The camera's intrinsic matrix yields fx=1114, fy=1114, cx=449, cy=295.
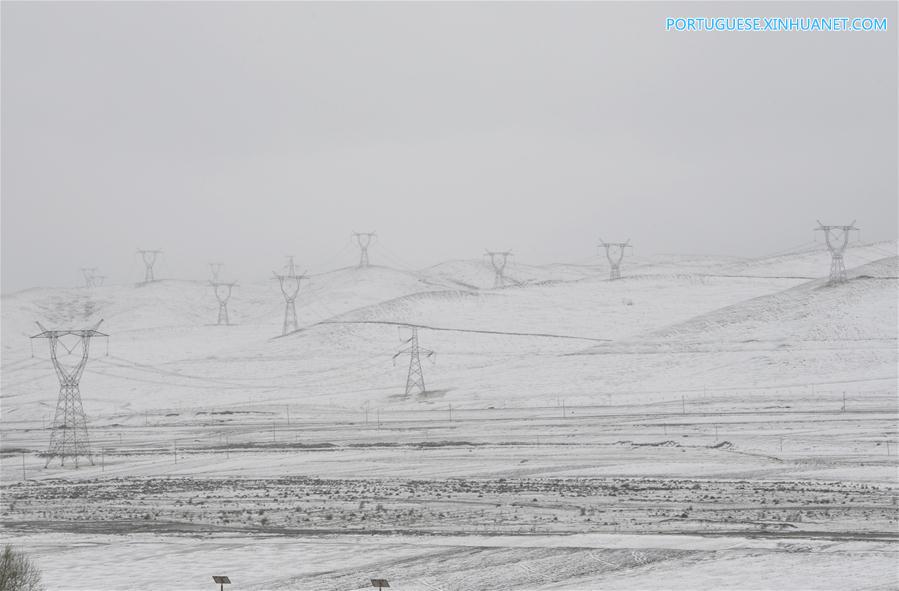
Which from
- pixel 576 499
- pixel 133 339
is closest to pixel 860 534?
pixel 576 499

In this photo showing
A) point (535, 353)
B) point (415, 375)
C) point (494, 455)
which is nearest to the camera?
point (494, 455)

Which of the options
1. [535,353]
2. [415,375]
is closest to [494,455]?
[415,375]

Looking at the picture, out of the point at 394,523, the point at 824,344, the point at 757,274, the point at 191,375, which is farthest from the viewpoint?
the point at 757,274

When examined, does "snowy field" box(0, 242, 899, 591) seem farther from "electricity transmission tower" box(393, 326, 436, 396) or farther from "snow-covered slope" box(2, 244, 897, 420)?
"electricity transmission tower" box(393, 326, 436, 396)

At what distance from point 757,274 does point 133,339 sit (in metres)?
101

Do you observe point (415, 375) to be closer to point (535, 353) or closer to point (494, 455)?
point (535, 353)

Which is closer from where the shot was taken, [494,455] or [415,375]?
[494,455]

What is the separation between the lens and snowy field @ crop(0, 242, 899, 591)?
2975 cm

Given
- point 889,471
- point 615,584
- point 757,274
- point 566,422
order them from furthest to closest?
point 757,274 < point 566,422 < point 889,471 < point 615,584

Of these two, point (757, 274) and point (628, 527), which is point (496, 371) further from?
point (757, 274)

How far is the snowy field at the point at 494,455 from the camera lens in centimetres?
2975

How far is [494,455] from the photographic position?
184ft

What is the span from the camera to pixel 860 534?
102 ft

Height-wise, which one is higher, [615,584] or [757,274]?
[757,274]
